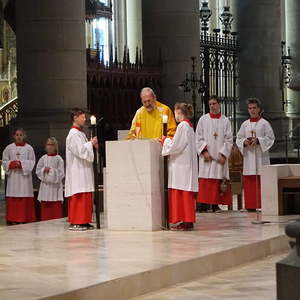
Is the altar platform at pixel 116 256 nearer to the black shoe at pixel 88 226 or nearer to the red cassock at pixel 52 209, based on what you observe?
the black shoe at pixel 88 226

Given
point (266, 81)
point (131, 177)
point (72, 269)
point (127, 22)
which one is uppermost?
point (127, 22)

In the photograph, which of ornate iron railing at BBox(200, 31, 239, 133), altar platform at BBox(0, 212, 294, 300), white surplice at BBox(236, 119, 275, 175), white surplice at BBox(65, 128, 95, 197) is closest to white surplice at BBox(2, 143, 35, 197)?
altar platform at BBox(0, 212, 294, 300)

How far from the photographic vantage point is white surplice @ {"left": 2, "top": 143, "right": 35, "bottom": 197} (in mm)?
18703

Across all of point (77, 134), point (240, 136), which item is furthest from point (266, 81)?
point (77, 134)

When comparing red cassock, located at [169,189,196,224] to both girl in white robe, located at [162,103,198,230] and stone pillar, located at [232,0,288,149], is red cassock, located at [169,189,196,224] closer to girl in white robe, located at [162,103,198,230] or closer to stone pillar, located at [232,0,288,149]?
girl in white robe, located at [162,103,198,230]

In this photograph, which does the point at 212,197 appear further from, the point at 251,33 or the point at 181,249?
the point at 251,33

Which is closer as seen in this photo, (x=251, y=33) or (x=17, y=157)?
(x=17, y=157)

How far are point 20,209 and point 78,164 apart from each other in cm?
430

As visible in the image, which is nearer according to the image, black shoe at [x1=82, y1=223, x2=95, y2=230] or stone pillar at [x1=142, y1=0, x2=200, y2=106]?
black shoe at [x1=82, y1=223, x2=95, y2=230]

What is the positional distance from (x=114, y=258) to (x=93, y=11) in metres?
16.3

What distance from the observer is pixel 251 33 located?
104 ft

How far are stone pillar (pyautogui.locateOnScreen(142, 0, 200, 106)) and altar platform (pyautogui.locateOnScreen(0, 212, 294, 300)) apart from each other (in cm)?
1053

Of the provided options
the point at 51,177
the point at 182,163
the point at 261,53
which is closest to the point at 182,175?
the point at 182,163

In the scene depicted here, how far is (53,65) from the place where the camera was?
70.5ft
